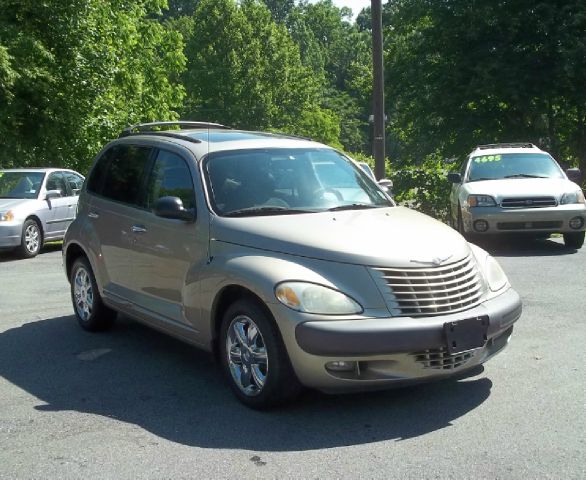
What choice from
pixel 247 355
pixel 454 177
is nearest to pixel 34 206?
pixel 454 177

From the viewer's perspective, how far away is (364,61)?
100 meters

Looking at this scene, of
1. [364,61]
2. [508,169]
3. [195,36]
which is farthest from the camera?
[364,61]

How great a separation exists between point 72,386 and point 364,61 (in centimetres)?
9712

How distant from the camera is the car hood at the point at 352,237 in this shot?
5270 mm

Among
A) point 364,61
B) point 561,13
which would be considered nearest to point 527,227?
point 561,13

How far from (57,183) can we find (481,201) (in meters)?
7.86

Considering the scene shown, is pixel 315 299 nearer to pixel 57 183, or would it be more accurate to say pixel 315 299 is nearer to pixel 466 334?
pixel 466 334

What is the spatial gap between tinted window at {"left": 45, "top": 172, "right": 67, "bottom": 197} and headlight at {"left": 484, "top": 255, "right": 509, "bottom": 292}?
453 inches

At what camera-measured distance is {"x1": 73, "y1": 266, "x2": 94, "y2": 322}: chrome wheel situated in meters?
7.80

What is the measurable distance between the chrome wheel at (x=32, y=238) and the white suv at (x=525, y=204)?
723 centimetres

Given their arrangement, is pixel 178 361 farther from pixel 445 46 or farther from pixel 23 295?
pixel 445 46

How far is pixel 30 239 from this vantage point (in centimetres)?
1482

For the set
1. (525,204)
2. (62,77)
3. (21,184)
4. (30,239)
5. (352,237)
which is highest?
(62,77)

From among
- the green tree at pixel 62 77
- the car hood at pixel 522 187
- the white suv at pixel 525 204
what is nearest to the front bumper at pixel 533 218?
the white suv at pixel 525 204
